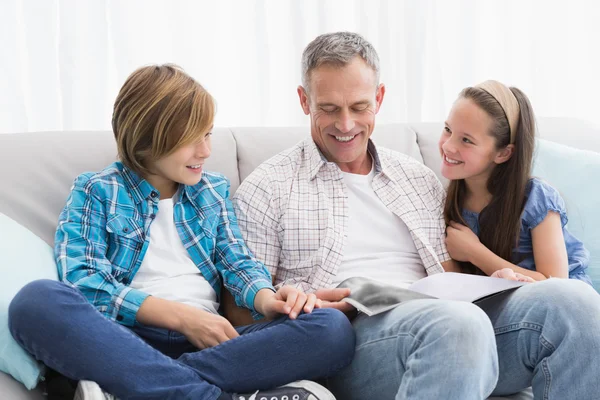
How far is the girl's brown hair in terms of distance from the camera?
175 cm

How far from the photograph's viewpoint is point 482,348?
4.04 ft

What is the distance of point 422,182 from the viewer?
6.19 feet

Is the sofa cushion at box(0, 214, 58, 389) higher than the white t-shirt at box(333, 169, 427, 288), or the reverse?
the sofa cushion at box(0, 214, 58, 389)

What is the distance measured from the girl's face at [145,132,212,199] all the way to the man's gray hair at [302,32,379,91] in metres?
0.33

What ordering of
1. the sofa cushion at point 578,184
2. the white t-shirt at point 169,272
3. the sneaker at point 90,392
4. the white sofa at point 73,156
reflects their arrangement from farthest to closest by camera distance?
the sofa cushion at point 578,184
the white sofa at point 73,156
the white t-shirt at point 169,272
the sneaker at point 90,392

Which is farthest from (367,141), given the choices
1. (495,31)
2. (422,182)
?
(495,31)

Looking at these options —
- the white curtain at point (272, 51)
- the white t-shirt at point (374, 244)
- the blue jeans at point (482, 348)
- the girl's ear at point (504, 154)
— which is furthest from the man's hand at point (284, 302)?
the white curtain at point (272, 51)

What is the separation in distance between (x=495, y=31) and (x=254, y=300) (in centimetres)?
199

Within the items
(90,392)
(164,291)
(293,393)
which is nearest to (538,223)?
(293,393)

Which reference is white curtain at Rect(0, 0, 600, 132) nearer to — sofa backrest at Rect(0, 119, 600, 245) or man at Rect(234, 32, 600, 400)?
sofa backrest at Rect(0, 119, 600, 245)

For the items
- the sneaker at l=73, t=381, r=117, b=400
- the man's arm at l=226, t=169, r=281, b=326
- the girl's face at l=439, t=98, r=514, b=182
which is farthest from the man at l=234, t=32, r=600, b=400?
the sneaker at l=73, t=381, r=117, b=400

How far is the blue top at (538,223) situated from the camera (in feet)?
5.70

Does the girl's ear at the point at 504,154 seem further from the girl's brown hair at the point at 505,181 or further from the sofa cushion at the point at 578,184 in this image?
the sofa cushion at the point at 578,184

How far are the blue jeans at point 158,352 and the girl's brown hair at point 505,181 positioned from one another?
551 millimetres
